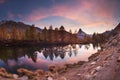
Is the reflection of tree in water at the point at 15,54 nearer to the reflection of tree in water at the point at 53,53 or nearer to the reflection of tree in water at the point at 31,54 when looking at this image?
the reflection of tree in water at the point at 31,54

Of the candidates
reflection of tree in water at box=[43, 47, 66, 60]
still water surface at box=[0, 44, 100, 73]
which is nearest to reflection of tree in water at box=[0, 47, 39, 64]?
still water surface at box=[0, 44, 100, 73]

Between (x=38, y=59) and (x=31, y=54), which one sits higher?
(x=31, y=54)

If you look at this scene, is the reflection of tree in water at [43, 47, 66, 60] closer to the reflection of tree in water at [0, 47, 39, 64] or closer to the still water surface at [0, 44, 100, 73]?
the still water surface at [0, 44, 100, 73]

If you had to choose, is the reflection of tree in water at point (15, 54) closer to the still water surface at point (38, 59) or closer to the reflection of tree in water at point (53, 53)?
the still water surface at point (38, 59)

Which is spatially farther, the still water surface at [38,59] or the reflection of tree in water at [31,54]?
the reflection of tree in water at [31,54]

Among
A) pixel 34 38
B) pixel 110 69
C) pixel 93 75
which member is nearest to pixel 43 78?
pixel 93 75

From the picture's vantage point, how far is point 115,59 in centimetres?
588

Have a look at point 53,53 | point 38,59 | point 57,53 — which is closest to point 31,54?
point 53,53

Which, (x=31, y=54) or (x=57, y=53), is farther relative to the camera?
(x=57, y=53)

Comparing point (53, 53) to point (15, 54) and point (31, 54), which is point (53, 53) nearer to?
point (31, 54)

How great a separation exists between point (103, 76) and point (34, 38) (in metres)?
31.5

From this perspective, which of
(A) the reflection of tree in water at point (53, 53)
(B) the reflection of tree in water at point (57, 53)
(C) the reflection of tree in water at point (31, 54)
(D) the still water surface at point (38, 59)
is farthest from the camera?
(B) the reflection of tree in water at point (57, 53)

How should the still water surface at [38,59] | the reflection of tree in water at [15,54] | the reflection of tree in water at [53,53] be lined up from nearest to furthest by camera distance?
the still water surface at [38,59] < the reflection of tree in water at [15,54] < the reflection of tree in water at [53,53]

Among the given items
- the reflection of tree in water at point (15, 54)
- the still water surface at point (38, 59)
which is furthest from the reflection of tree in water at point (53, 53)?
the reflection of tree in water at point (15, 54)
